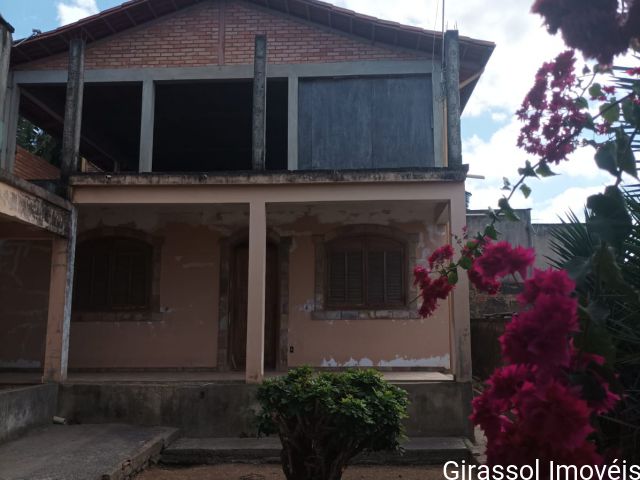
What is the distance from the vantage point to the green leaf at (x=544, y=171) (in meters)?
2.81

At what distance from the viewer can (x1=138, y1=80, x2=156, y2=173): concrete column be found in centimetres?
873

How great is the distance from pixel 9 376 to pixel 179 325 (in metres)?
2.62

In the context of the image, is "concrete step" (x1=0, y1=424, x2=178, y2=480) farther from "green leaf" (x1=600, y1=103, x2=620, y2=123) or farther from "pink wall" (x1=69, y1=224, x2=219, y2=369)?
"green leaf" (x1=600, y1=103, x2=620, y2=123)

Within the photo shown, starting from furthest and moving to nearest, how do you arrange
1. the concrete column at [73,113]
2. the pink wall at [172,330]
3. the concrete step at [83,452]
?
the pink wall at [172,330] → the concrete column at [73,113] → the concrete step at [83,452]

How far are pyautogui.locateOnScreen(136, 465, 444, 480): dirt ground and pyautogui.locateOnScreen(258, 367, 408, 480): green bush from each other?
134 centimetres

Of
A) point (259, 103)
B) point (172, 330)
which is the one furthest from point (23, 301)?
point (259, 103)

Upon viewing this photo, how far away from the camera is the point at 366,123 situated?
8.95 metres

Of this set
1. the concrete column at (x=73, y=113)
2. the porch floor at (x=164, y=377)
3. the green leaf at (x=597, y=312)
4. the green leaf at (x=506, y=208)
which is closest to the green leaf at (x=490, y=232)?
the green leaf at (x=506, y=208)

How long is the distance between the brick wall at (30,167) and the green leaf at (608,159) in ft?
32.6

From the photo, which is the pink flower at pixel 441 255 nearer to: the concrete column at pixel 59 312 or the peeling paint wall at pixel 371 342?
the peeling paint wall at pixel 371 342

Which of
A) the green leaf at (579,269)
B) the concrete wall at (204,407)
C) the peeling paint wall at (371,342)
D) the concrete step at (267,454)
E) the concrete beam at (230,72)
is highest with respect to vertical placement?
the concrete beam at (230,72)

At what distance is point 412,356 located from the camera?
9.55 meters

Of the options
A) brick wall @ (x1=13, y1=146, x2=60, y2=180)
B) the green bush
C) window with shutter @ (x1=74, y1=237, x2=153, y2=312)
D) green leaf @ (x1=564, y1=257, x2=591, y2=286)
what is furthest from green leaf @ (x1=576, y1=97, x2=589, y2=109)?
brick wall @ (x1=13, y1=146, x2=60, y2=180)

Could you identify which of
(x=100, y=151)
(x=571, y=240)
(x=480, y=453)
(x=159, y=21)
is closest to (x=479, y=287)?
(x=571, y=240)
